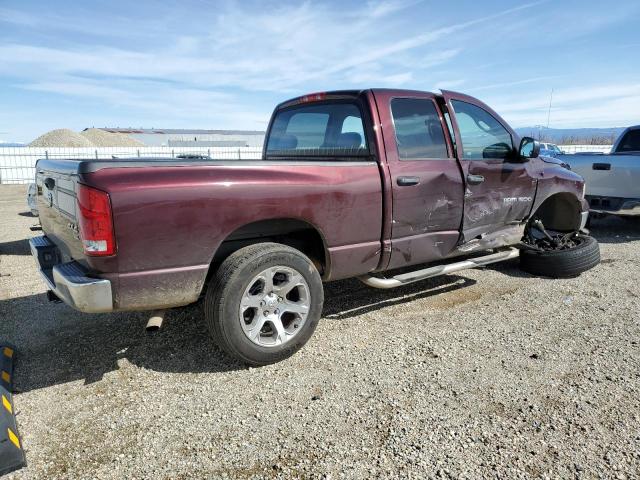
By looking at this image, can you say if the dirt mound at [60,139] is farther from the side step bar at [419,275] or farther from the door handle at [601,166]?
the side step bar at [419,275]

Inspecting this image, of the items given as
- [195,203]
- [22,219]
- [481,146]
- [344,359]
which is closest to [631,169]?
[481,146]

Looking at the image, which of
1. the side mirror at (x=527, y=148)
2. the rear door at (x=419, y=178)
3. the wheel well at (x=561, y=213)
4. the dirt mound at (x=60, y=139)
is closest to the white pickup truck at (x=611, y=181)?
the wheel well at (x=561, y=213)

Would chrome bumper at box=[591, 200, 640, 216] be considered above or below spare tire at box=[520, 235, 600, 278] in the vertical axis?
above

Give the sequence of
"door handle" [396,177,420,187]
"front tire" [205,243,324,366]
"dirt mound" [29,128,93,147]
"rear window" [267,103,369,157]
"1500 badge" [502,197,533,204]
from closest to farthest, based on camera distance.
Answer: "front tire" [205,243,324,366]
"door handle" [396,177,420,187]
"rear window" [267,103,369,157]
"1500 badge" [502,197,533,204]
"dirt mound" [29,128,93,147]

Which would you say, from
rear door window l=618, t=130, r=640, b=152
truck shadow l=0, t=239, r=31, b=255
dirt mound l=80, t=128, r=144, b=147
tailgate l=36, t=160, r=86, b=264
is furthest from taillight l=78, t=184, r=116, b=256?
dirt mound l=80, t=128, r=144, b=147

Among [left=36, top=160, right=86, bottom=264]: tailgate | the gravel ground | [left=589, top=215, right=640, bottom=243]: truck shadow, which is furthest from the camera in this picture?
[left=589, top=215, right=640, bottom=243]: truck shadow

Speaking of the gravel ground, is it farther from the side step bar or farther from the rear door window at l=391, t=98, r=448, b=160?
the rear door window at l=391, t=98, r=448, b=160

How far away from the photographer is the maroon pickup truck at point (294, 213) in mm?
2646

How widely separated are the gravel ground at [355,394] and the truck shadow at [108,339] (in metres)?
0.02

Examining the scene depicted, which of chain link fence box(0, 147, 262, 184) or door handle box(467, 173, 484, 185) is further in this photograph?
chain link fence box(0, 147, 262, 184)

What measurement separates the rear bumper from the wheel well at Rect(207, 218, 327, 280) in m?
5.67

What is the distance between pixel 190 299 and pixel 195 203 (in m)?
0.64

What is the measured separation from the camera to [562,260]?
498 centimetres

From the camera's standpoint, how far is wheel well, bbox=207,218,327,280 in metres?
3.25
